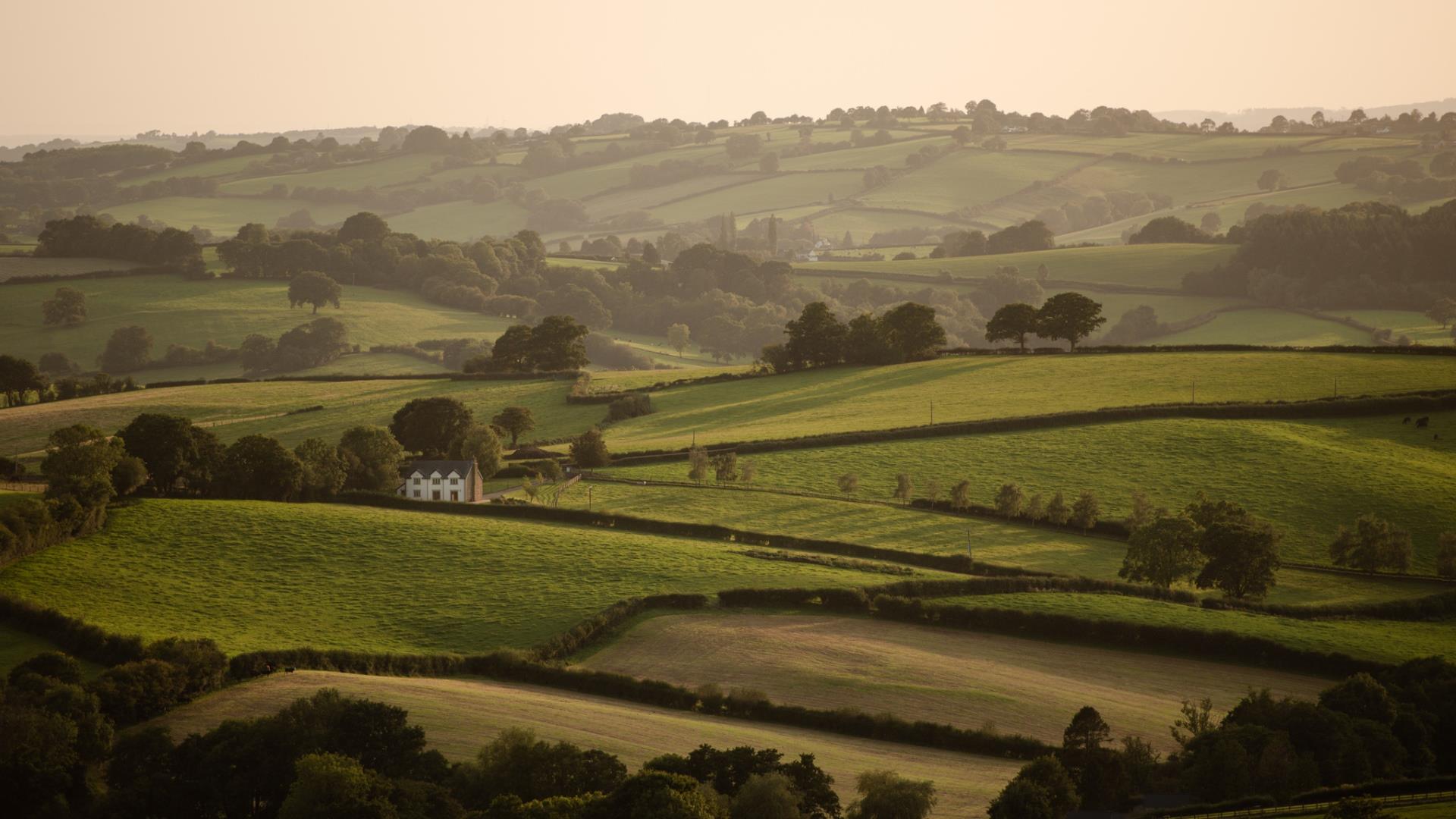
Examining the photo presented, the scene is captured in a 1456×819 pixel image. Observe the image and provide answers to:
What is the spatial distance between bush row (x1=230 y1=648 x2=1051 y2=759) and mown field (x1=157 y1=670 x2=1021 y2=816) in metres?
0.53

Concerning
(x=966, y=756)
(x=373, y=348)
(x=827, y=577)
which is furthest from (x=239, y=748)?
(x=373, y=348)

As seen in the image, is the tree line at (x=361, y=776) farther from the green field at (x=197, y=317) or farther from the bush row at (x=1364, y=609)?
the green field at (x=197, y=317)

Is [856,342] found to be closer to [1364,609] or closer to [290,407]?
[290,407]

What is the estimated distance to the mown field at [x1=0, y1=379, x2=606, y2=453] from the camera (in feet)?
362

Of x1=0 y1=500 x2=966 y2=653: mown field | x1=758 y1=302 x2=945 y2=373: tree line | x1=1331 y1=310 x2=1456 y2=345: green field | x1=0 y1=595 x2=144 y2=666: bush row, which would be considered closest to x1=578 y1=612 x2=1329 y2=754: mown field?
x1=0 y1=500 x2=966 y2=653: mown field

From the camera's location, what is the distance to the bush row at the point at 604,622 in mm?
61469

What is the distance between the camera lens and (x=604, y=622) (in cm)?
6444

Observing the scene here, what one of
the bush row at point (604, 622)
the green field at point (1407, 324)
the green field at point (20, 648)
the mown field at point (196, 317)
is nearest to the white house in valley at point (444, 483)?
the bush row at point (604, 622)

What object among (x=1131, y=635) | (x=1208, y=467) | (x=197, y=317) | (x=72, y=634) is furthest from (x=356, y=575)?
(x=197, y=317)

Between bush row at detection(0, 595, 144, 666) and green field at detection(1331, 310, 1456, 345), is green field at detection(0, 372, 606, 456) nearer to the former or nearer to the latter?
bush row at detection(0, 595, 144, 666)

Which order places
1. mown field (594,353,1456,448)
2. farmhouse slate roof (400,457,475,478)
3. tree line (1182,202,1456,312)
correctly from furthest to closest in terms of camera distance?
1. tree line (1182,202,1456,312)
2. mown field (594,353,1456,448)
3. farmhouse slate roof (400,457,475,478)

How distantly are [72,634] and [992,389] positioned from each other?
235 ft

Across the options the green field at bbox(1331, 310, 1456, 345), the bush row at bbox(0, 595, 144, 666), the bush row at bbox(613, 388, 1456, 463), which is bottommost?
the bush row at bbox(0, 595, 144, 666)

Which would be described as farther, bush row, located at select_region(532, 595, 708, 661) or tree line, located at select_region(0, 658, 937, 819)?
bush row, located at select_region(532, 595, 708, 661)
